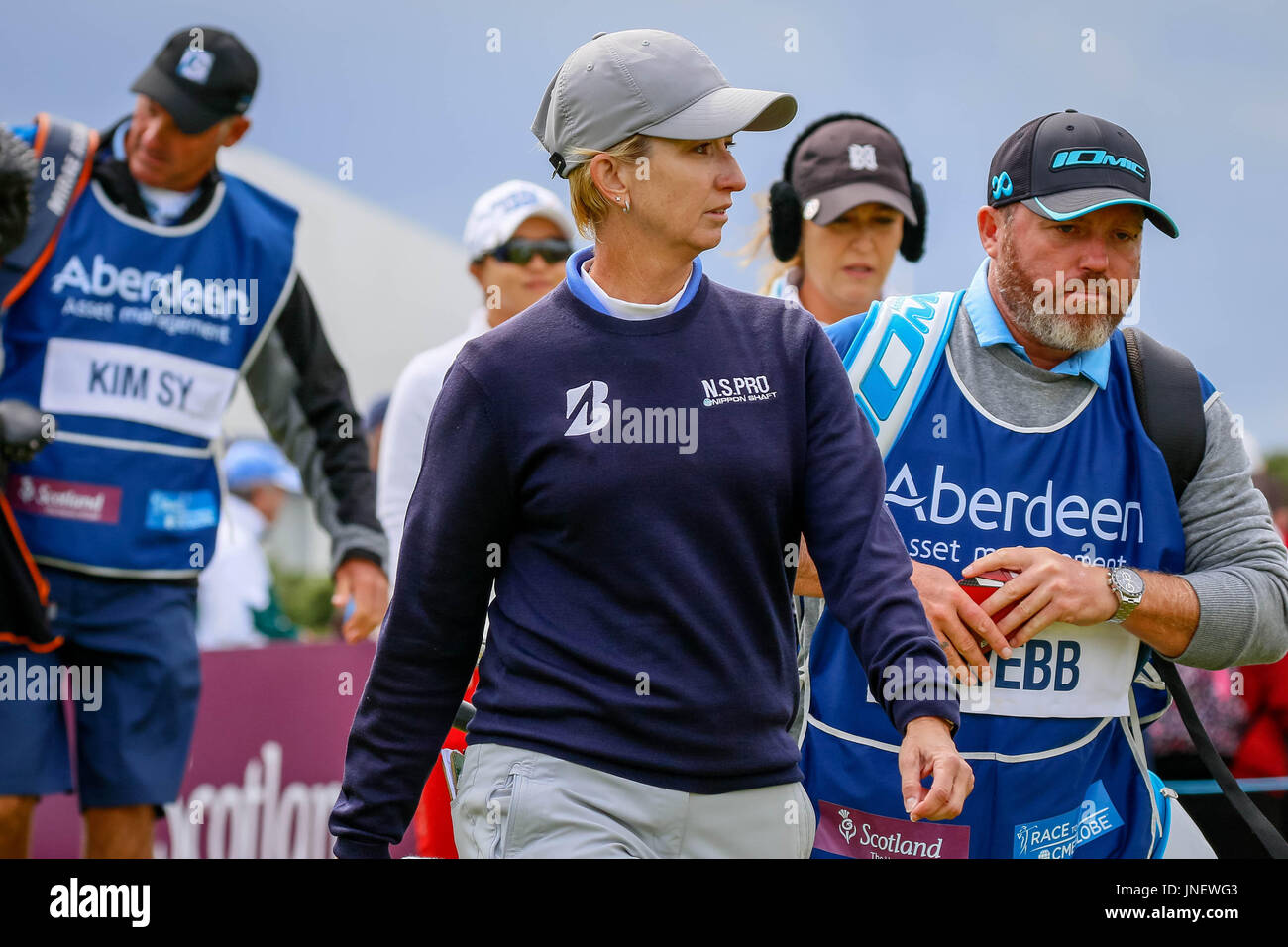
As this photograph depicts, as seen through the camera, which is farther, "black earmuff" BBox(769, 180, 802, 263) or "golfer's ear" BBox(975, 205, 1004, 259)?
"black earmuff" BBox(769, 180, 802, 263)

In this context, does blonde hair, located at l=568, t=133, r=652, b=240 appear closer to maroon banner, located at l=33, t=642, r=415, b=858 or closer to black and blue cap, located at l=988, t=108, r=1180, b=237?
black and blue cap, located at l=988, t=108, r=1180, b=237

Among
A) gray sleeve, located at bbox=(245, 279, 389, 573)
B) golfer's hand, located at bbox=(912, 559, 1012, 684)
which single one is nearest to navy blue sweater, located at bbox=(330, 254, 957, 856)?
golfer's hand, located at bbox=(912, 559, 1012, 684)

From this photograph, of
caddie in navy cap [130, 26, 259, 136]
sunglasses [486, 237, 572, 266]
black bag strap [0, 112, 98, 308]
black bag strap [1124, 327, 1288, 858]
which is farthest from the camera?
sunglasses [486, 237, 572, 266]

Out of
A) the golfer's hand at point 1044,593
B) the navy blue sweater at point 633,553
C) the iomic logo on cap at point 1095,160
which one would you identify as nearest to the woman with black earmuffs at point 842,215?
the iomic logo on cap at point 1095,160

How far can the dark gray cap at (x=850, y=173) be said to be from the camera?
16.9ft

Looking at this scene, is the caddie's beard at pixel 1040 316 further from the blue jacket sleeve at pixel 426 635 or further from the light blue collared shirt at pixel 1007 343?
the blue jacket sleeve at pixel 426 635

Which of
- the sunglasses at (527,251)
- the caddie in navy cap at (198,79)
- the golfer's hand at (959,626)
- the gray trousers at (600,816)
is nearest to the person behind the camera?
the gray trousers at (600,816)

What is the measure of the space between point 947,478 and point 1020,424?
0.70 ft

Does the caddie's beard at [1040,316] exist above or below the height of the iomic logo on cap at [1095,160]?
below

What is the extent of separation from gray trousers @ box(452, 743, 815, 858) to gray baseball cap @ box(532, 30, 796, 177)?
112 centimetres

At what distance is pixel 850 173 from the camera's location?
5.19 metres

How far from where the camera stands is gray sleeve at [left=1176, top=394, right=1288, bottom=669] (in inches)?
145
